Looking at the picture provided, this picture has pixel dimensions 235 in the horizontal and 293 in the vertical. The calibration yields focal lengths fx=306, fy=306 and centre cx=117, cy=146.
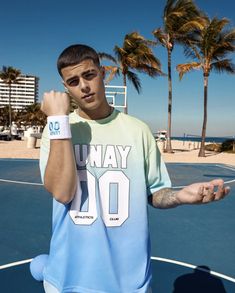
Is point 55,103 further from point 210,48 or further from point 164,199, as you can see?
point 210,48

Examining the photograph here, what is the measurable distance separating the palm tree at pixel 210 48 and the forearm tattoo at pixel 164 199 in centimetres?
2116

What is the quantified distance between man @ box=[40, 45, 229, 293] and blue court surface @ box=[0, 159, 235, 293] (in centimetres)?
261

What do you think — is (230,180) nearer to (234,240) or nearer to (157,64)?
(234,240)

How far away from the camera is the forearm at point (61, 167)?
1.34 metres

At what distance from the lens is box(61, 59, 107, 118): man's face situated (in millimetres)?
1521

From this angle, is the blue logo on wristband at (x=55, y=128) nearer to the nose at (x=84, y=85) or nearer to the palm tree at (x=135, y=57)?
the nose at (x=84, y=85)

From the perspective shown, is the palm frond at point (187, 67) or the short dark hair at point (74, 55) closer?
the short dark hair at point (74, 55)

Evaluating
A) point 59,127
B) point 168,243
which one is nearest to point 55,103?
point 59,127

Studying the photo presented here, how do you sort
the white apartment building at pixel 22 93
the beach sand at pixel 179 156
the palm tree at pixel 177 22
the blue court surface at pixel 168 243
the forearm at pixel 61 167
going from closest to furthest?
the forearm at pixel 61 167
the blue court surface at pixel 168 243
the beach sand at pixel 179 156
the palm tree at pixel 177 22
the white apartment building at pixel 22 93

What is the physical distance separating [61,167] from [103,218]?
37 cm

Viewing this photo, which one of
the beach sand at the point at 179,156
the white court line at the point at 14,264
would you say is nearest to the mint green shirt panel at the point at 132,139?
the white court line at the point at 14,264

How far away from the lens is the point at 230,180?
1270 centimetres

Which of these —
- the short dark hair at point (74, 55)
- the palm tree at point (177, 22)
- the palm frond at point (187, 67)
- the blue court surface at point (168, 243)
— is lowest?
the blue court surface at point (168, 243)

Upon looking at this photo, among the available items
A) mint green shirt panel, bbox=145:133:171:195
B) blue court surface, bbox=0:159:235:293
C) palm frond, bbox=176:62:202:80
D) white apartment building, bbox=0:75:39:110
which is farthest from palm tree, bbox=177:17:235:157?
white apartment building, bbox=0:75:39:110
